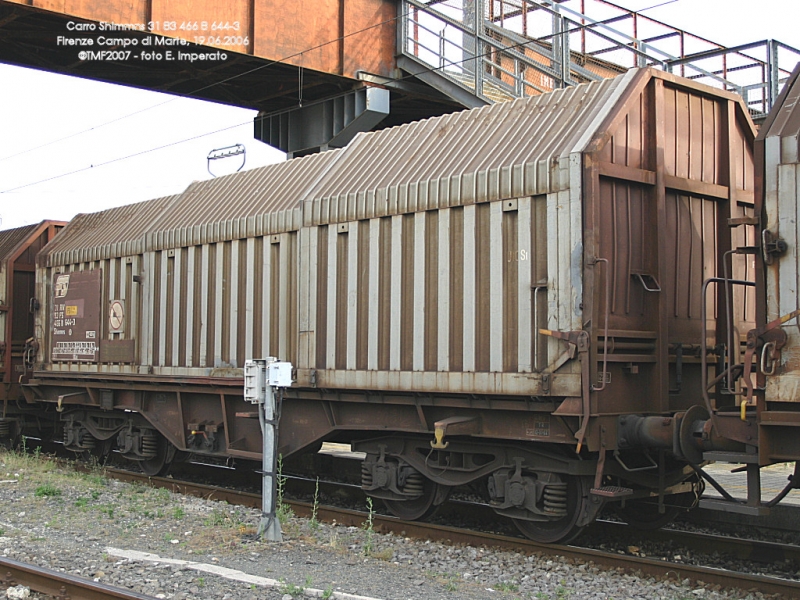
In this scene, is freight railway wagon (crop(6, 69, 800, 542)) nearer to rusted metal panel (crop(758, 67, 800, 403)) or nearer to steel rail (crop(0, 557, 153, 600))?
rusted metal panel (crop(758, 67, 800, 403))

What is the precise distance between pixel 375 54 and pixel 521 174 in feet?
44.7

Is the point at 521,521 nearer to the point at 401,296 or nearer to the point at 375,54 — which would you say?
the point at 401,296

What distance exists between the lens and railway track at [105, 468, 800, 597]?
6.98 m

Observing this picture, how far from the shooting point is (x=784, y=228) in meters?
6.38

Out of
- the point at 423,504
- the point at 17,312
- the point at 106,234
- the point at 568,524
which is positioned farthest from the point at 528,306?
the point at 17,312

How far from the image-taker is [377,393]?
971 centimetres

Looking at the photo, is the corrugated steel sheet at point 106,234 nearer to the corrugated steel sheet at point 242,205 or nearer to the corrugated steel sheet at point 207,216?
the corrugated steel sheet at point 207,216

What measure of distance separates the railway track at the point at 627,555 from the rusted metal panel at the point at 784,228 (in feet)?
5.59

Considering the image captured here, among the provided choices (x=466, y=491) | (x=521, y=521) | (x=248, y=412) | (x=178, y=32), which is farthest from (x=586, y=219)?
(x=178, y=32)

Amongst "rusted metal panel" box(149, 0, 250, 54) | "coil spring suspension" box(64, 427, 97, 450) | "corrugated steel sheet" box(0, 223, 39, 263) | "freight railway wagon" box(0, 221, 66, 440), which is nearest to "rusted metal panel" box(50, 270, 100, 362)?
"freight railway wagon" box(0, 221, 66, 440)

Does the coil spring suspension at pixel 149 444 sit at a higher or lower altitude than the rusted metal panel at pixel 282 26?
lower

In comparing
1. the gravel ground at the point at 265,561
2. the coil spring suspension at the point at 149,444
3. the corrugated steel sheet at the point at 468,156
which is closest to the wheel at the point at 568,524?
the gravel ground at the point at 265,561

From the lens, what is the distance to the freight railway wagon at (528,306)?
7840 mm

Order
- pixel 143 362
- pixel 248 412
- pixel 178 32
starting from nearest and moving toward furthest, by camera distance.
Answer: pixel 248 412
pixel 143 362
pixel 178 32
